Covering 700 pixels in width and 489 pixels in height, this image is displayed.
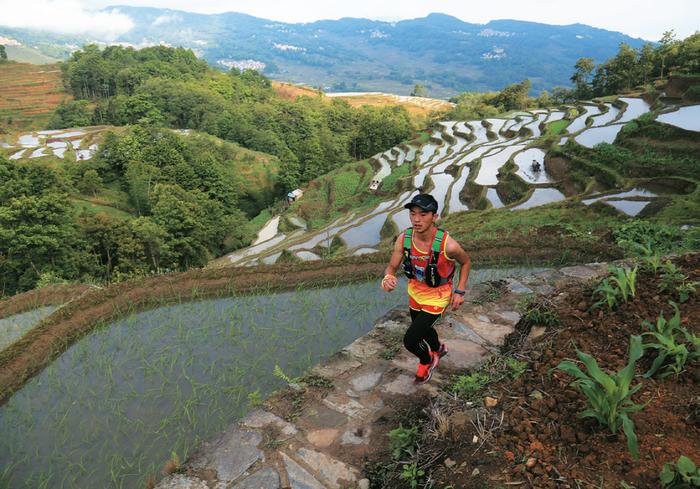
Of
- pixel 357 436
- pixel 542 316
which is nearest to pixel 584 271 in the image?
pixel 542 316

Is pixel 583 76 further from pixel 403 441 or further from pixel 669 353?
pixel 403 441

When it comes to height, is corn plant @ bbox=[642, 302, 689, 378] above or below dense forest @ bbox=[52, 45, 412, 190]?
above

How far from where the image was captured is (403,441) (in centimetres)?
356

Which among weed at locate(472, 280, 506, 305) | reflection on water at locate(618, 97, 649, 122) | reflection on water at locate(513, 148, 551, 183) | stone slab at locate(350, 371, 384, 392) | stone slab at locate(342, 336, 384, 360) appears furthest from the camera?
reflection on water at locate(618, 97, 649, 122)

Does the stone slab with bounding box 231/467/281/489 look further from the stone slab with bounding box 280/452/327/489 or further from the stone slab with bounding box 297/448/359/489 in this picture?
the stone slab with bounding box 297/448/359/489

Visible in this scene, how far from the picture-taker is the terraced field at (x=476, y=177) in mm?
21312

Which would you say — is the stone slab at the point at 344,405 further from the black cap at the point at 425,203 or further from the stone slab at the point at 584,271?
the stone slab at the point at 584,271

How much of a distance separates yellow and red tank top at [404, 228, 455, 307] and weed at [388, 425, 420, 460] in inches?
47.1

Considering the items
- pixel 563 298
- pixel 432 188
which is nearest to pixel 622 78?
pixel 432 188

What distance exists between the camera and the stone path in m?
3.51

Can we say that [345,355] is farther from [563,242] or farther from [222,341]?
[563,242]

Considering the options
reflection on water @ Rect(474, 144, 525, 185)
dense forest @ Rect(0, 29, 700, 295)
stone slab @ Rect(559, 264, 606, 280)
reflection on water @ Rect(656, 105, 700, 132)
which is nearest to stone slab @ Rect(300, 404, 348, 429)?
stone slab @ Rect(559, 264, 606, 280)

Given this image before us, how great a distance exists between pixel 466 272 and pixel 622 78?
58.8 metres

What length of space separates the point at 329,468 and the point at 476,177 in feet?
82.5
